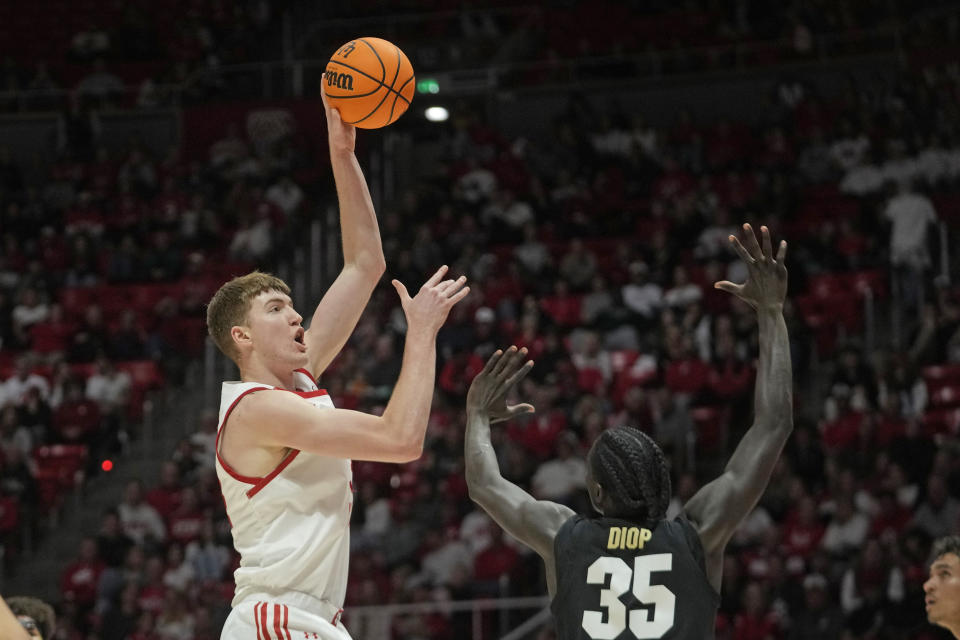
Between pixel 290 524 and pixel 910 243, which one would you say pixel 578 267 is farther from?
pixel 290 524

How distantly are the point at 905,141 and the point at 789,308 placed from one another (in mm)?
3632

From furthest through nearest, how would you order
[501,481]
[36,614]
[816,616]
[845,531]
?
[845,531] < [816,616] < [36,614] < [501,481]

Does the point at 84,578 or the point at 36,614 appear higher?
the point at 36,614

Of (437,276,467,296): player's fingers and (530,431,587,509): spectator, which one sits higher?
(437,276,467,296): player's fingers

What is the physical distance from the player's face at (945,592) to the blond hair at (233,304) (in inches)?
120

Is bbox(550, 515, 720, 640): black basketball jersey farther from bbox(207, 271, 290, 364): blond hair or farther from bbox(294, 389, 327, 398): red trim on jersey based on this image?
bbox(207, 271, 290, 364): blond hair

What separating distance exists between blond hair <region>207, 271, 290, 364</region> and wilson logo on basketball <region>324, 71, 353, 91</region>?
961 millimetres

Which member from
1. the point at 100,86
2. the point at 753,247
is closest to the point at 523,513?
the point at 753,247

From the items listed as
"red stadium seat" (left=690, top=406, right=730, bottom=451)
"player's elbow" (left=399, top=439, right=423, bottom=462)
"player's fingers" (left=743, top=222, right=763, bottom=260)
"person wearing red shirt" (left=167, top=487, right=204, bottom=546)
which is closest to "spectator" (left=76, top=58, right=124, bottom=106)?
"person wearing red shirt" (left=167, top=487, right=204, bottom=546)

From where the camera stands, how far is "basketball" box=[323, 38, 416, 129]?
523 cm

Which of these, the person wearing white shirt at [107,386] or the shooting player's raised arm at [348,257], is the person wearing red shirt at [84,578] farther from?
the shooting player's raised arm at [348,257]

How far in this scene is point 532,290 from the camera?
15.6 meters

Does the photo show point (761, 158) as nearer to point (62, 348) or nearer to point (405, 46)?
point (405, 46)

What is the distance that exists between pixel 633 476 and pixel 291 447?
3.82 feet
